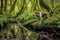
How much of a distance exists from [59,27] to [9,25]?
51.2 inches

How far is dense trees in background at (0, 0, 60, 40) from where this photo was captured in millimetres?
6457

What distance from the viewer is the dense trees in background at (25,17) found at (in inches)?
254

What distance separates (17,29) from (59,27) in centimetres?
108

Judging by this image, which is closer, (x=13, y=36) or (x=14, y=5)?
(x=13, y=36)

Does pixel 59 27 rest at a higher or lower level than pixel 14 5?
lower

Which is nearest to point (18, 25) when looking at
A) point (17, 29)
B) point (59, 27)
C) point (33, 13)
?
point (17, 29)

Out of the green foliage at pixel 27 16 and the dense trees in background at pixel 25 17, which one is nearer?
the dense trees in background at pixel 25 17

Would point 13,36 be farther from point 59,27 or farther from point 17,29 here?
point 59,27

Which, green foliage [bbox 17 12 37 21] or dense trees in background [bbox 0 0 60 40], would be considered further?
green foliage [bbox 17 12 37 21]

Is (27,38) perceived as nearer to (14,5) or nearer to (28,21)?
(28,21)

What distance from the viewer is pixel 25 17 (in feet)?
21.9

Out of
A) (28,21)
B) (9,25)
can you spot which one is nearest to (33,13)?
(28,21)

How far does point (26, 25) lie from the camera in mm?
6523

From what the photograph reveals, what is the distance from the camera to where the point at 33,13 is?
6.74 meters
